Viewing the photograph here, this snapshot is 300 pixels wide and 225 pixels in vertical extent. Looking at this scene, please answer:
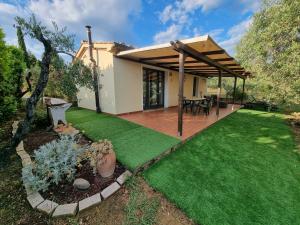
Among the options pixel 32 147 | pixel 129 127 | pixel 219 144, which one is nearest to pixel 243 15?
pixel 219 144

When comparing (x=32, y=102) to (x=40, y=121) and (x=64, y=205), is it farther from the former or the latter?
(x=64, y=205)

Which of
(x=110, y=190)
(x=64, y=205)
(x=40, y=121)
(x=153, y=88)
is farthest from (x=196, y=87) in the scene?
(x=64, y=205)

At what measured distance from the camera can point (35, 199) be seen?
7.45ft

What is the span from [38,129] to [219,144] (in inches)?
231

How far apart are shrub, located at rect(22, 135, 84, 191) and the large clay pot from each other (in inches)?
17.6

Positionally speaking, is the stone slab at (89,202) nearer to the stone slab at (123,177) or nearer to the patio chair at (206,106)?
the stone slab at (123,177)

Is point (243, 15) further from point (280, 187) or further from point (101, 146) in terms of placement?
point (101, 146)

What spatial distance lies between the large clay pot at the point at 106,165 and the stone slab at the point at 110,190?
11.0 inches

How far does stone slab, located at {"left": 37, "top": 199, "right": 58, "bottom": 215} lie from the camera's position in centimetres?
212

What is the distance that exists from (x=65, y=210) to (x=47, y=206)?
0.97 ft

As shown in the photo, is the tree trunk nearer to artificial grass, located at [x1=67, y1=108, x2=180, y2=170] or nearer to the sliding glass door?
artificial grass, located at [x1=67, y1=108, x2=180, y2=170]

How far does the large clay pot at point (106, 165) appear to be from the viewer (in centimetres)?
273

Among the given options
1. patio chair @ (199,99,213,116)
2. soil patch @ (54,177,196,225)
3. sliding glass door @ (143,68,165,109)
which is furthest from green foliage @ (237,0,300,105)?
soil patch @ (54,177,196,225)

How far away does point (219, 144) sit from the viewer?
4.58 metres
